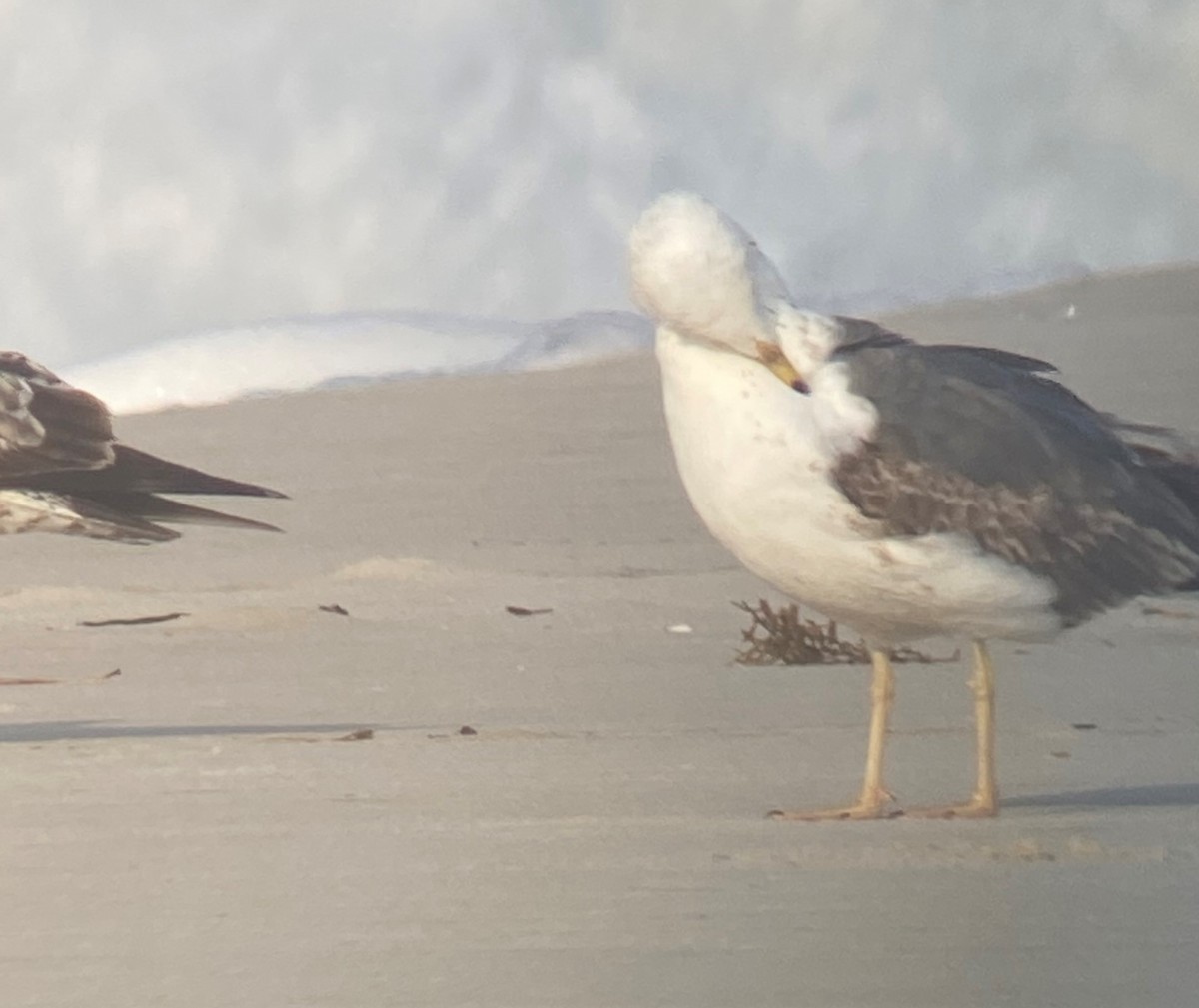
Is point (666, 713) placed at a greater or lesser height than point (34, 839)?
greater

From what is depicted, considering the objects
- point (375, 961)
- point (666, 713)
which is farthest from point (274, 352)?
point (375, 961)

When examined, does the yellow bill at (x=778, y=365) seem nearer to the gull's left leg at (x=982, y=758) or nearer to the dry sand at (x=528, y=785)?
the gull's left leg at (x=982, y=758)

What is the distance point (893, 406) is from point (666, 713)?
1399 millimetres

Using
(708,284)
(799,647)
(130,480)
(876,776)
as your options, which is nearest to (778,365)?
(708,284)

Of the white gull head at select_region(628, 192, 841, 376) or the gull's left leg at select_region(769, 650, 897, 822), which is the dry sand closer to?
the gull's left leg at select_region(769, 650, 897, 822)

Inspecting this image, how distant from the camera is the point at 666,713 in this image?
6336 mm

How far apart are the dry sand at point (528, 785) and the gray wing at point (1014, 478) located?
42cm

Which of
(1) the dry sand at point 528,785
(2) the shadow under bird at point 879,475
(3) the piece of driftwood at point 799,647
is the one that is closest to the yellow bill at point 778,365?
(2) the shadow under bird at point 879,475

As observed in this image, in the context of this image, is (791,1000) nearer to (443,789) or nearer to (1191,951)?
(1191,951)

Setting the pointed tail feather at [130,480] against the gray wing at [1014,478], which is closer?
the gray wing at [1014,478]

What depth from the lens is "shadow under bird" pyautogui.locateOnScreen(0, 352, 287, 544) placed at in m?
7.24

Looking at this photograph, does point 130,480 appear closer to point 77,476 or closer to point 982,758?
point 77,476

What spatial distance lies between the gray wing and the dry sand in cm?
42

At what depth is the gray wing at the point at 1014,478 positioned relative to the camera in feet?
16.8
